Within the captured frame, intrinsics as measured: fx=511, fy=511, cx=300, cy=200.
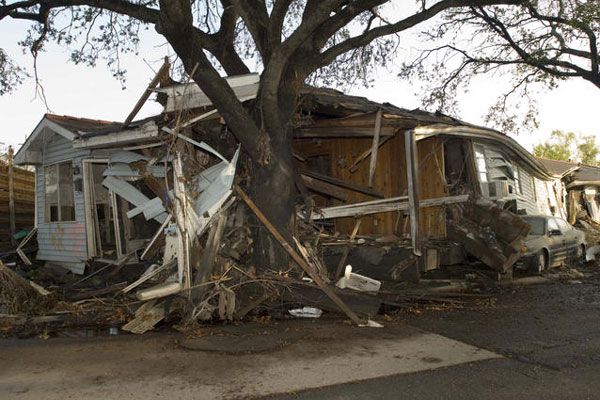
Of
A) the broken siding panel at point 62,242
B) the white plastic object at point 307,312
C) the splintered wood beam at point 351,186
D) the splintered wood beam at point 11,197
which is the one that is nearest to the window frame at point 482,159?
the splintered wood beam at point 351,186

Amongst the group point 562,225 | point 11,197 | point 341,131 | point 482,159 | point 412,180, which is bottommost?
point 562,225

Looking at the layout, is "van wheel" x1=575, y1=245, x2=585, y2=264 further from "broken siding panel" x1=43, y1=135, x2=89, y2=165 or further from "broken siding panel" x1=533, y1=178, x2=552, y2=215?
"broken siding panel" x1=43, y1=135, x2=89, y2=165

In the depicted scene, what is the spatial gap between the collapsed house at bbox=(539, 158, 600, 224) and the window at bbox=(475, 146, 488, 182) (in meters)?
12.3

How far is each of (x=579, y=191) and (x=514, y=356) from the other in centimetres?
2422

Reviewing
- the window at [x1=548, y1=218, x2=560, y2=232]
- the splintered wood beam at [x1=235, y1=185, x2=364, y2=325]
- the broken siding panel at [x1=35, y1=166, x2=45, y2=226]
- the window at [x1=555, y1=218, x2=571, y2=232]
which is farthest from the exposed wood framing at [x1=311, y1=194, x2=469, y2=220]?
the broken siding panel at [x1=35, y1=166, x2=45, y2=226]

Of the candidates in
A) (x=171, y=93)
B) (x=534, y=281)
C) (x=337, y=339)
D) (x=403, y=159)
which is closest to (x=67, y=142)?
(x=171, y=93)

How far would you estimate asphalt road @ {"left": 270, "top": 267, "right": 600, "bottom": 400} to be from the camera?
15.1 feet

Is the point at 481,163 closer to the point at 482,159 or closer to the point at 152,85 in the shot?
the point at 482,159

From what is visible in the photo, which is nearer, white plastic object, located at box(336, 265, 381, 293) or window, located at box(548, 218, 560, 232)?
white plastic object, located at box(336, 265, 381, 293)

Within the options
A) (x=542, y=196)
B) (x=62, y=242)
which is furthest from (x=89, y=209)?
(x=542, y=196)

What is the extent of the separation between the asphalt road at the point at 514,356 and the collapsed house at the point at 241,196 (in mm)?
1395

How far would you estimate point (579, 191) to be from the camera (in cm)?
2656

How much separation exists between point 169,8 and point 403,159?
19.6 feet

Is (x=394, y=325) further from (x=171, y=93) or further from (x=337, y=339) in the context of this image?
(x=171, y=93)
